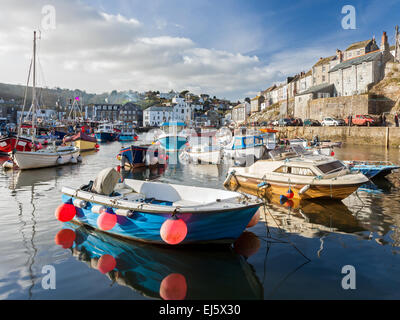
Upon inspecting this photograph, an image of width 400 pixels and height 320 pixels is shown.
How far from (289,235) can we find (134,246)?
15.9 ft

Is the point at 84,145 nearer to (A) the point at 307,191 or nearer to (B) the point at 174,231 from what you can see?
(A) the point at 307,191

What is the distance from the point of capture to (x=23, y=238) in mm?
8375

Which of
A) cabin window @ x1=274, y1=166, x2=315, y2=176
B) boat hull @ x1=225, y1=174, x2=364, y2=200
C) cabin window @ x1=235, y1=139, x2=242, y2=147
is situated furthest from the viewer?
cabin window @ x1=235, y1=139, x2=242, y2=147

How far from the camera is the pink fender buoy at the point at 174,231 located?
257 inches

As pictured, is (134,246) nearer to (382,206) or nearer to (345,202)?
(345,202)

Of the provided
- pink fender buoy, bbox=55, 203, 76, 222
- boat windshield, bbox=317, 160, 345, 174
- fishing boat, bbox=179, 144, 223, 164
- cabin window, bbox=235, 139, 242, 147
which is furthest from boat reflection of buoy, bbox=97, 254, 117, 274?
cabin window, bbox=235, 139, 242, 147

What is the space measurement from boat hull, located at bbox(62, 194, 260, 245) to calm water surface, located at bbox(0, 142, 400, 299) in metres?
0.37

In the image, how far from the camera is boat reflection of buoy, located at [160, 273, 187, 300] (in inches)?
217

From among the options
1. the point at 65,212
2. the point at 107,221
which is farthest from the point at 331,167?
the point at 65,212

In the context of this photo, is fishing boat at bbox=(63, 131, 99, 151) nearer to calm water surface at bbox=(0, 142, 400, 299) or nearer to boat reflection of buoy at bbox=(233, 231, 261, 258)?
calm water surface at bbox=(0, 142, 400, 299)

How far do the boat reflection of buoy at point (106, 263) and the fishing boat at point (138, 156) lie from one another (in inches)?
635

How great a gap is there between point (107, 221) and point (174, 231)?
219 cm

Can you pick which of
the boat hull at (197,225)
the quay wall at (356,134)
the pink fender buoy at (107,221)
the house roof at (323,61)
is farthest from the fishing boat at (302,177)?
the house roof at (323,61)

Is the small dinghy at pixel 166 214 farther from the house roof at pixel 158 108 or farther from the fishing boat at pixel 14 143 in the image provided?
the house roof at pixel 158 108
